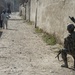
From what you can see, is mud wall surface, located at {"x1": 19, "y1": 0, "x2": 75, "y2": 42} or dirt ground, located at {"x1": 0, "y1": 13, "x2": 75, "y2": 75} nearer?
dirt ground, located at {"x1": 0, "y1": 13, "x2": 75, "y2": 75}

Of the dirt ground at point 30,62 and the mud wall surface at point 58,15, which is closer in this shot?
the dirt ground at point 30,62

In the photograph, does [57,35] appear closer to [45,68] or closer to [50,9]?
[50,9]

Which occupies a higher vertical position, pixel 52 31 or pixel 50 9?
pixel 50 9

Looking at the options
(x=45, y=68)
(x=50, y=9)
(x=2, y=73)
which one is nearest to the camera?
(x=2, y=73)

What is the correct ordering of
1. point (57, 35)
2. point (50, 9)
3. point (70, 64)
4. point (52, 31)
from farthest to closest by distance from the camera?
point (50, 9)
point (52, 31)
point (57, 35)
point (70, 64)

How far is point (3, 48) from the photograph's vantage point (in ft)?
29.6

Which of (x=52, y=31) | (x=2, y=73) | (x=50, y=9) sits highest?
(x=50, y=9)

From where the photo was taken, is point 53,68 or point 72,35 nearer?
point 72,35

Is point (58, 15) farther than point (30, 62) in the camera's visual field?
Yes

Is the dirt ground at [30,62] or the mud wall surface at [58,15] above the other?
the mud wall surface at [58,15]

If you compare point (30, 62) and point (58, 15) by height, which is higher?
point (58, 15)

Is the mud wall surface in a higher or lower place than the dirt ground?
higher

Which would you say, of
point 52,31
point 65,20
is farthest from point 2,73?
point 52,31

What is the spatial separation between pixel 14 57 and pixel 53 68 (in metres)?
1.65
